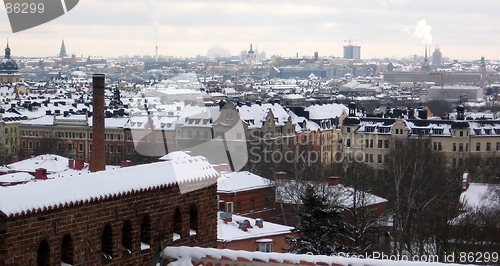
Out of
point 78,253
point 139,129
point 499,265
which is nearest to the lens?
point 78,253

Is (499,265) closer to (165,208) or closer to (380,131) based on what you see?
(165,208)

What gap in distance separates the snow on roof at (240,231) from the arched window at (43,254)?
1287 centimetres

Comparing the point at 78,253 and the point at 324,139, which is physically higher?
the point at 78,253

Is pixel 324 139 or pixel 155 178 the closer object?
pixel 155 178

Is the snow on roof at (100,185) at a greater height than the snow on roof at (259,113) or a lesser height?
greater

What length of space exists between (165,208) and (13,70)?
135 meters

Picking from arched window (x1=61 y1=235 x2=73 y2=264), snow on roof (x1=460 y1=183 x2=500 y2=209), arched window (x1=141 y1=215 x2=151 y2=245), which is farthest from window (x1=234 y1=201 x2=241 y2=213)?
arched window (x1=61 y1=235 x2=73 y2=264)

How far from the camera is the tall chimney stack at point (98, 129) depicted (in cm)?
2794

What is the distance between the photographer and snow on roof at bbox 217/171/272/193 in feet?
98.0

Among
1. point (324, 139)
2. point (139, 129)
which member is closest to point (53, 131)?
point (139, 129)

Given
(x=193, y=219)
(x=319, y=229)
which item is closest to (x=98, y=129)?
(x=319, y=229)

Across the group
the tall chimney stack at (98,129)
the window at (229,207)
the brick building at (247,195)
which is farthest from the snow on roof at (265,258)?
the window at (229,207)

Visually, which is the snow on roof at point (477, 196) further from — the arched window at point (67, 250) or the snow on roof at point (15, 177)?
the arched window at point (67, 250)

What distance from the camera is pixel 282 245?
2325 centimetres
